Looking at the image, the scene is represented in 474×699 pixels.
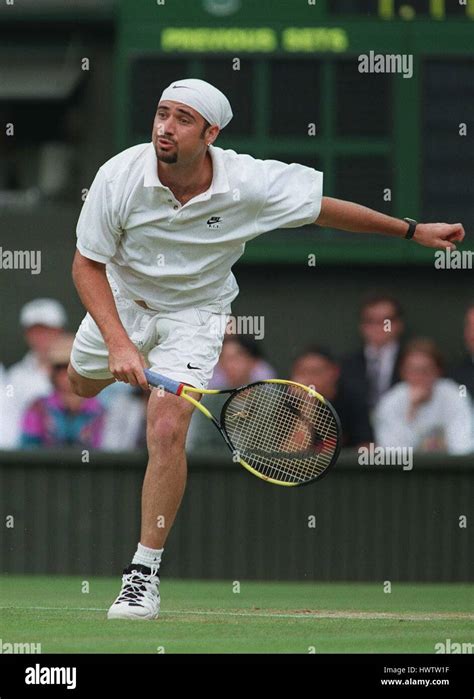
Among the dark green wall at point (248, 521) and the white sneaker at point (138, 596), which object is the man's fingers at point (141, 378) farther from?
the dark green wall at point (248, 521)

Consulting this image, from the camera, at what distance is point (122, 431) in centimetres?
1122

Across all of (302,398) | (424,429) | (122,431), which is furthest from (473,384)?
(302,398)

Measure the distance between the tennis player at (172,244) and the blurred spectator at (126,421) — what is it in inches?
139

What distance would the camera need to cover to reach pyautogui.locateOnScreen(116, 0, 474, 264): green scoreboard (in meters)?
12.1

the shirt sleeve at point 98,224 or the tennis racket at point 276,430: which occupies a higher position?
the shirt sleeve at point 98,224

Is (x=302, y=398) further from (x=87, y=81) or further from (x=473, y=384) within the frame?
(x=87, y=81)

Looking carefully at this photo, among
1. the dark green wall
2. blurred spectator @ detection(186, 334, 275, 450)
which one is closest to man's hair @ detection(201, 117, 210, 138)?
the dark green wall

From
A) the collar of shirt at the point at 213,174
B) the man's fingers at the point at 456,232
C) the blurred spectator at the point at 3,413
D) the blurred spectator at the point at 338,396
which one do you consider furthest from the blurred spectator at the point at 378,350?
the collar of shirt at the point at 213,174

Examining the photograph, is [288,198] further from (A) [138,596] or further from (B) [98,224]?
(A) [138,596]

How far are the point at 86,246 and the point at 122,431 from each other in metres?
4.25

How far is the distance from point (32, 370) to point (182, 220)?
5050mm

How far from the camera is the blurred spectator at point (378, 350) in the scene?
37.8ft

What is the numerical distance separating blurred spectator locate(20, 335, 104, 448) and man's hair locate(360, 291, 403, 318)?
1.88m
